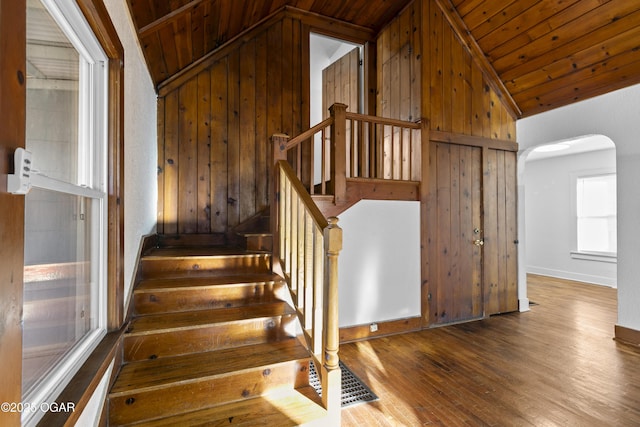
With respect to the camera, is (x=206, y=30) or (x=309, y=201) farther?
(x=206, y=30)

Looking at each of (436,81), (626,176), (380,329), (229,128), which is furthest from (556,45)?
(229,128)

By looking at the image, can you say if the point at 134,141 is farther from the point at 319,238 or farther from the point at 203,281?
the point at 319,238

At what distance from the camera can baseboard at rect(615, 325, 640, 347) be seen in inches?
117

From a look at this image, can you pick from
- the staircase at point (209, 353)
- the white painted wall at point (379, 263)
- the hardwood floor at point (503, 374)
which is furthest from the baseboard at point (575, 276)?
the staircase at point (209, 353)

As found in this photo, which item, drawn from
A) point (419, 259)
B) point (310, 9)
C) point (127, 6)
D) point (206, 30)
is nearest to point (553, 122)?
point (419, 259)

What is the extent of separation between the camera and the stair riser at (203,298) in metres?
2.14

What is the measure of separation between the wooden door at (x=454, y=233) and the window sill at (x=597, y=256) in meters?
3.39

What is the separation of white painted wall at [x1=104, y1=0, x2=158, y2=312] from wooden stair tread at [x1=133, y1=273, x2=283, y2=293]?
0.52ft

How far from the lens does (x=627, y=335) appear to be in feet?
9.93

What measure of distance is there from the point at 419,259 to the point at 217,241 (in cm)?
223

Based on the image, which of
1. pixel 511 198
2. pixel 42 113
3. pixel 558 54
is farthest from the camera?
pixel 511 198

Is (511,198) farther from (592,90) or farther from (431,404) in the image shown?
(431,404)

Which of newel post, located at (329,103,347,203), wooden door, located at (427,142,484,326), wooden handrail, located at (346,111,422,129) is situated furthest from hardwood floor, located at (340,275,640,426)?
wooden handrail, located at (346,111,422,129)

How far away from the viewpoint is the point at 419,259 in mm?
3475
